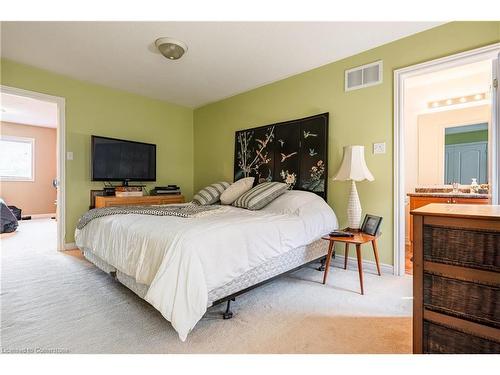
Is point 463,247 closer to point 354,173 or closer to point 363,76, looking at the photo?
point 354,173

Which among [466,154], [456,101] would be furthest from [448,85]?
[466,154]

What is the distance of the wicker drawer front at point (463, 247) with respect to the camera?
1.02 metres

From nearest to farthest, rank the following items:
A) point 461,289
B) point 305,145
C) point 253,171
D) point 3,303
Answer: point 461,289 → point 3,303 → point 305,145 → point 253,171

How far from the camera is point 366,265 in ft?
8.86

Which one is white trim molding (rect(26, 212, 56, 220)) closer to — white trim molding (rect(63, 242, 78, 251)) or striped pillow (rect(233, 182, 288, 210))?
white trim molding (rect(63, 242, 78, 251))

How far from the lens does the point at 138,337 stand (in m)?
1.48

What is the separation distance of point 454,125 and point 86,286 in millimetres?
4836

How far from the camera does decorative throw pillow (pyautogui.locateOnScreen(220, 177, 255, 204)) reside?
314cm

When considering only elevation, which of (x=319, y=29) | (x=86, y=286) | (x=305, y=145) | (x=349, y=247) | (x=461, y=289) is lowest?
(x=86, y=286)

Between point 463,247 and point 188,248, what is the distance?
1.33 meters

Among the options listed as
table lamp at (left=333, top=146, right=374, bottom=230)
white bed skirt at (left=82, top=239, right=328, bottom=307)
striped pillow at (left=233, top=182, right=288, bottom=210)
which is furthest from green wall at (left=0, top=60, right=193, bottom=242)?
table lamp at (left=333, top=146, right=374, bottom=230)

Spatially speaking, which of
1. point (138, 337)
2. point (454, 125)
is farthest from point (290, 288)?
point (454, 125)
